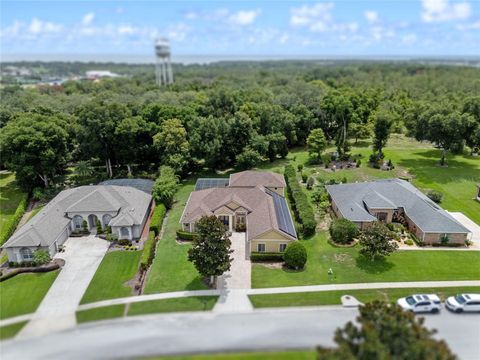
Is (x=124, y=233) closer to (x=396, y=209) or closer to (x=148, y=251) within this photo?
(x=148, y=251)

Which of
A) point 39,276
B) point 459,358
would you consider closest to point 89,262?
point 39,276

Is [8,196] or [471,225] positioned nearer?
[471,225]

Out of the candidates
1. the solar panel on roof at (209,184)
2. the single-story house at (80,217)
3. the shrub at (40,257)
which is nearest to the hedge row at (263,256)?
the single-story house at (80,217)

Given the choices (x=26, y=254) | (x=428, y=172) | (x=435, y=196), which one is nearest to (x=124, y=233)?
(x=26, y=254)

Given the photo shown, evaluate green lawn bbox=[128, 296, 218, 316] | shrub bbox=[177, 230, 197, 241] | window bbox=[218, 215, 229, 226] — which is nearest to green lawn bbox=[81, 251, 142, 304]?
green lawn bbox=[128, 296, 218, 316]

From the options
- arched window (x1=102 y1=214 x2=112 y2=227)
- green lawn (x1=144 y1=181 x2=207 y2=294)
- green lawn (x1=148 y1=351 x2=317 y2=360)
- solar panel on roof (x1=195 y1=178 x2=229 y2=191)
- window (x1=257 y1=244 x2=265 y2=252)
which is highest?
solar panel on roof (x1=195 y1=178 x2=229 y2=191)

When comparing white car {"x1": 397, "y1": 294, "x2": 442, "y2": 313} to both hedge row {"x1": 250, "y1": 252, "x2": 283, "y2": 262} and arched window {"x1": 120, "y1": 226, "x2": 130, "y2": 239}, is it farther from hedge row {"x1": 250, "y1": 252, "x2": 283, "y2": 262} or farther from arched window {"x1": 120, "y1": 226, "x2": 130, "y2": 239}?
arched window {"x1": 120, "y1": 226, "x2": 130, "y2": 239}

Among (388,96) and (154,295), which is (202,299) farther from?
(388,96)
